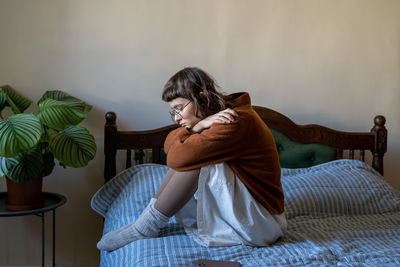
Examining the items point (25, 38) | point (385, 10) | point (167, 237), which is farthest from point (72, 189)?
point (385, 10)

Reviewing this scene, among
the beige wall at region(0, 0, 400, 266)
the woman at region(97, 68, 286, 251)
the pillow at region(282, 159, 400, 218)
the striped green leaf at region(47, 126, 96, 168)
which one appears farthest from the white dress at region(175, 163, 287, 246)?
the beige wall at region(0, 0, 400, 266)

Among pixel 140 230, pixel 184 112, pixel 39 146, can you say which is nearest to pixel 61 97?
pixel 39 146

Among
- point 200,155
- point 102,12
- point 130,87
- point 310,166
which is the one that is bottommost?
point 310,166

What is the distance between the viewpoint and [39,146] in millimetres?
1927

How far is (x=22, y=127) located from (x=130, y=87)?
2.43 ft

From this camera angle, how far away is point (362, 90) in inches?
96.0

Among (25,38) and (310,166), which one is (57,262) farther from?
(310,166)

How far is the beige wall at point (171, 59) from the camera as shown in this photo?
221 cm

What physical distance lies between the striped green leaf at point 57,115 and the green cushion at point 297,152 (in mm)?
1061

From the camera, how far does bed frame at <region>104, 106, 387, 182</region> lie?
7.05 ft

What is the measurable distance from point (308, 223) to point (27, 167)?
1.22 meters

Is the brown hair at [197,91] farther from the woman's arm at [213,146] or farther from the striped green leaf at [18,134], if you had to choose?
the striped green leaf at [18,134]

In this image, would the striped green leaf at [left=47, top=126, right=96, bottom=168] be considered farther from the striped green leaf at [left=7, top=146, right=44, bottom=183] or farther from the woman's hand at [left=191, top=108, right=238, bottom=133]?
the woman's hand at [left=191, top=108, right=238, bottom=133]

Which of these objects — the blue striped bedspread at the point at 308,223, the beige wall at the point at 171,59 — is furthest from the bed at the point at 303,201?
the beige wall at the point at 171,59
